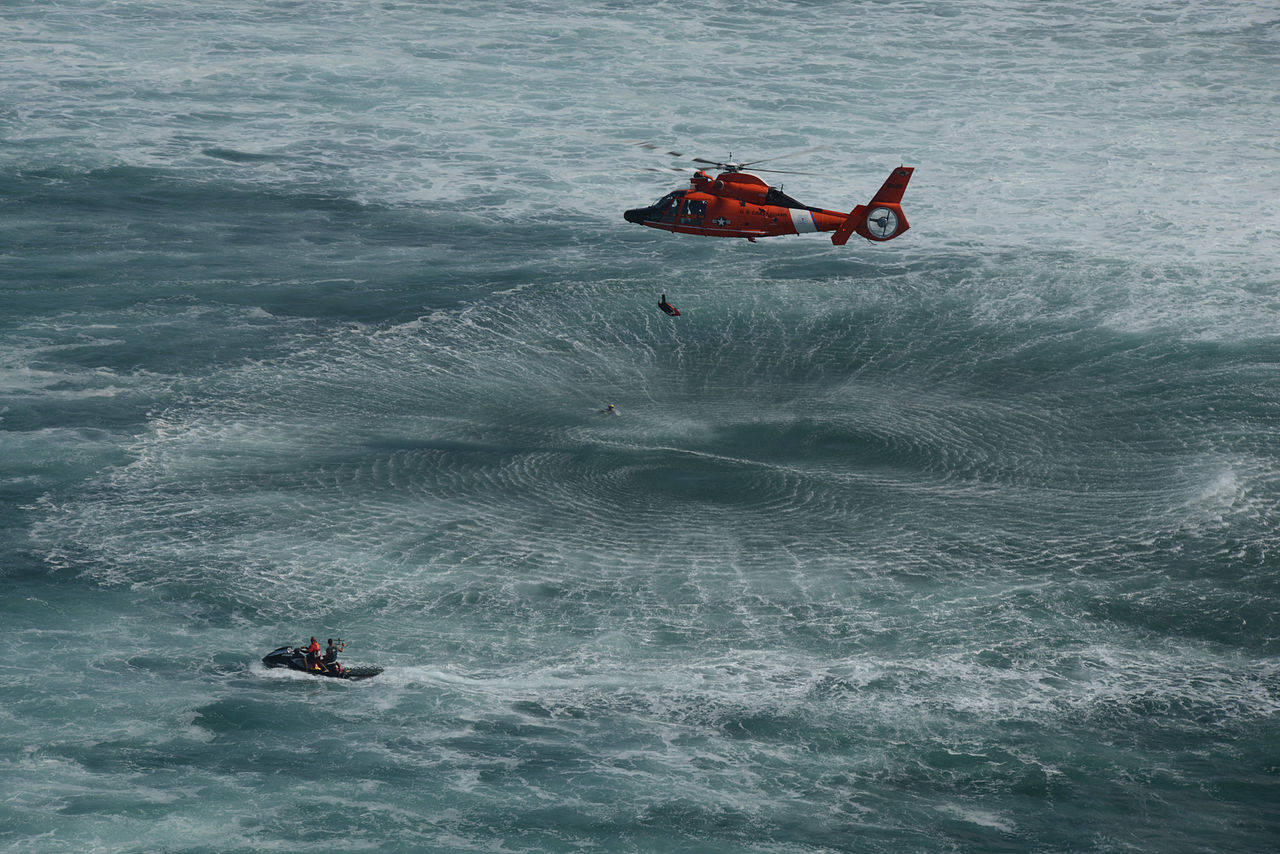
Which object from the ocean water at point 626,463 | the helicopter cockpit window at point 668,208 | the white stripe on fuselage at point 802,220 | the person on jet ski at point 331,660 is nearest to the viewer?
the ocean water at point 626,463

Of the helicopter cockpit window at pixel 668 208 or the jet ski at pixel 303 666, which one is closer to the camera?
the jet ski at pixel 303 666

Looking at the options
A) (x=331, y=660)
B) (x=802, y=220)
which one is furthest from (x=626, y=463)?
(x=331, y=660)

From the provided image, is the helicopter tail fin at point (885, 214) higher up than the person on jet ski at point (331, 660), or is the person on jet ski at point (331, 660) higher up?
the helicopter tail fin at point (885, 214)

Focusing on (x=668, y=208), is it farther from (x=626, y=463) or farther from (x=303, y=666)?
(x=303, y=666)

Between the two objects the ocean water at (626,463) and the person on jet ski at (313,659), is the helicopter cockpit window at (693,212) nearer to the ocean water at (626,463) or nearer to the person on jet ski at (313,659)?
the ocean water at (626,463)

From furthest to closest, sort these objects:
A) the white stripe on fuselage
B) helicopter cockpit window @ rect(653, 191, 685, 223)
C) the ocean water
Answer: the white stripe on fuselage
helicopter cockpit window @ rect(653, 191, 685, 223)
the ocean water

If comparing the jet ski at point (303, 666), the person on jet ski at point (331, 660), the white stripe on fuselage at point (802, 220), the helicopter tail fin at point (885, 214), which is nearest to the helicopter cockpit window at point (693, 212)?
the white stripe on fuselage at point (802, 220)

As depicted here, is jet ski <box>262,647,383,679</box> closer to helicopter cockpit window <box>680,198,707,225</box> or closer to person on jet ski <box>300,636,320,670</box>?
person on jet ski <box>300,636,320,670</box>

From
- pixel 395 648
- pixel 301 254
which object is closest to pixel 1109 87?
pixel 301 254

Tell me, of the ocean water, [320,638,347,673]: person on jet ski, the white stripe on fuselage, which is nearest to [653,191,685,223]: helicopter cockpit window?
the white stripe on fuselage
